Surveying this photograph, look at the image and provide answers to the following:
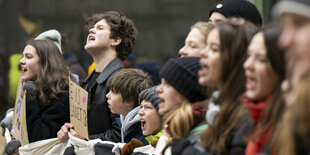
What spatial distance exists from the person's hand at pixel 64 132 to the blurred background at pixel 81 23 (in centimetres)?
486

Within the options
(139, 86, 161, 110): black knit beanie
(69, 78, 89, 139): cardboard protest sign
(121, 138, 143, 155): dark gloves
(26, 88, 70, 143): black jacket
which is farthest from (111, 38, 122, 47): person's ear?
(121, 138, 143, 155): dark gloves

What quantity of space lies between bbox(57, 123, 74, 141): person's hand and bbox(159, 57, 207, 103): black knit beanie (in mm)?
2254

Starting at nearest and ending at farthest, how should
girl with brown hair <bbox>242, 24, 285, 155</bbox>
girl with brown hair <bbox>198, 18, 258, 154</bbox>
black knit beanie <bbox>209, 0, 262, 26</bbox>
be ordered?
girl with brown hair <bbox>242, 24, 285, 155</bbox> → girl with brown hair <bbox>198, 18, 258, 154</bbox> → black knit beanie <bbox>209, 0, 262, 26</bbox>

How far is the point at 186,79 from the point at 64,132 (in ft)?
7.76

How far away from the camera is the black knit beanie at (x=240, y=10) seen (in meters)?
5.60

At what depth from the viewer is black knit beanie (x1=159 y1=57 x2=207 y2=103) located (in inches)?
169

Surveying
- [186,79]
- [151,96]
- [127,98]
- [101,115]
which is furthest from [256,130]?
[101,115]

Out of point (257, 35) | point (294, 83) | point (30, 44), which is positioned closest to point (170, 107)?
point (257, 35)

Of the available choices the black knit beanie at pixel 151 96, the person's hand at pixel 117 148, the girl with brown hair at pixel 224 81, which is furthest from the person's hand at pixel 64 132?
the girl with brown hair at pixel 224 81

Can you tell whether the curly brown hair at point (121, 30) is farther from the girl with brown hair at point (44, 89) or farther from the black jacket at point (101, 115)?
the girl with brown hair at point (44, 89)

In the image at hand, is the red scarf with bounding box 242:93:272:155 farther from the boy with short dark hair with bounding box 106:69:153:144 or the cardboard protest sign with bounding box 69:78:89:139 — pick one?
the cardboard protest sign with bounding box 69:78:89:139

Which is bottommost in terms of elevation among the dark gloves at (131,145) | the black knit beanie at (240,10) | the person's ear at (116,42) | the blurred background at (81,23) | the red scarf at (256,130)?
the blurred background at (81,23)

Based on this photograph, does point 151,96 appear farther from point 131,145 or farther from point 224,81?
point 224,81

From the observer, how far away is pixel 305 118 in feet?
9.02
